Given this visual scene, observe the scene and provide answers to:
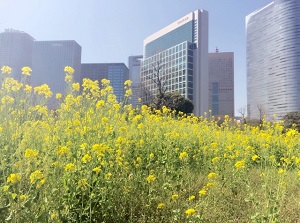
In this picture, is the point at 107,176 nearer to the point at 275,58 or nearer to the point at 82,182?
the point at 82,182

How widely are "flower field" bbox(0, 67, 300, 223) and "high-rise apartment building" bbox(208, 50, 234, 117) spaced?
77712 millimetres

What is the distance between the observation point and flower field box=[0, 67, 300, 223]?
153cm

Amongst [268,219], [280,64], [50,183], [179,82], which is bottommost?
[268,219]

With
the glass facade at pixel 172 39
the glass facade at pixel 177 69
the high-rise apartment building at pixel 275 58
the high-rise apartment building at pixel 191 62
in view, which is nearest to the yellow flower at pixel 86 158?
the high-rise apartment building at pixel 275 58

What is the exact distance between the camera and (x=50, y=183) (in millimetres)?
1645

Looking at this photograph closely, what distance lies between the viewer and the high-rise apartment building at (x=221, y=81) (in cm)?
8169

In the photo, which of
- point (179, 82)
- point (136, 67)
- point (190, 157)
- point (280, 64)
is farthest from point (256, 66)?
point (190, 157)

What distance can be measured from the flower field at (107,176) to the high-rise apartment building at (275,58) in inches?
1979

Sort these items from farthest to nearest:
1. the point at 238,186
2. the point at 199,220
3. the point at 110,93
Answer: the point at 110,93, the point at 238,186, the point at 199,220

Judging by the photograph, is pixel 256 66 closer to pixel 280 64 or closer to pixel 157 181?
pixel 280 64

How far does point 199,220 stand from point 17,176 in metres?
1.01

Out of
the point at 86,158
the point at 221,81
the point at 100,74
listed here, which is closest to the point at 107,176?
the point at 86,158

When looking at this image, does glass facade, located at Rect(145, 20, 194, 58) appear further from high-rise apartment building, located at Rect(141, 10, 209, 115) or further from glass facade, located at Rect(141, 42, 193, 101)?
glass facade, located at Rect(141, 42, 193, 101)

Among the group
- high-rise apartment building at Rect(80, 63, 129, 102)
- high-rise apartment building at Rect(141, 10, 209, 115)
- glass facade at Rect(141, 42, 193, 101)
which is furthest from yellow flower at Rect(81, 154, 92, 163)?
high-rise apartment building at Rect(141, 10, 209, 115)
